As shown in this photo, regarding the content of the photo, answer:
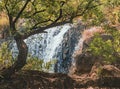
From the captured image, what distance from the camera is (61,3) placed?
14336mm

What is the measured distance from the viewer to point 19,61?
1497cm

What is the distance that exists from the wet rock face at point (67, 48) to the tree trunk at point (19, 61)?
6.99 metres

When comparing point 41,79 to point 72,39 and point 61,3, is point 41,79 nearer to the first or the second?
point 61,3

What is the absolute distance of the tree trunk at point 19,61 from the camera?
14.9m

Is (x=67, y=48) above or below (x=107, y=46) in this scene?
below

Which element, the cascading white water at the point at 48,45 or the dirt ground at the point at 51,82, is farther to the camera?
the cascading white water at the point at 48,45

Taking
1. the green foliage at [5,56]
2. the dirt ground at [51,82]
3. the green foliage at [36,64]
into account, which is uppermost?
the green foliage at [5,56]

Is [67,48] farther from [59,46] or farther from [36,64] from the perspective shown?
[36,64]

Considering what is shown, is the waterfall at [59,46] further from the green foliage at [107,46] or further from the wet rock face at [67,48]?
the green foliage at [107,46]

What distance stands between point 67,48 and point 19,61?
27.6ft

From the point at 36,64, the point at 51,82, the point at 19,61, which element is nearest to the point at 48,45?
the point at 36,64

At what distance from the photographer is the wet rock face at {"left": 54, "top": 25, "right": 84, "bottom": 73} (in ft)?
72.6

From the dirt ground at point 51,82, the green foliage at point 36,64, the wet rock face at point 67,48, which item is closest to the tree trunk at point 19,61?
the dirt ground at point 51,82

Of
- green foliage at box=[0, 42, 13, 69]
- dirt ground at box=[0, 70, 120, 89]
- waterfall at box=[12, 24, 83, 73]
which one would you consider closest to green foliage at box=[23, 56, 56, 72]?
dirt ground at box=[0, 70, 120, 89]
